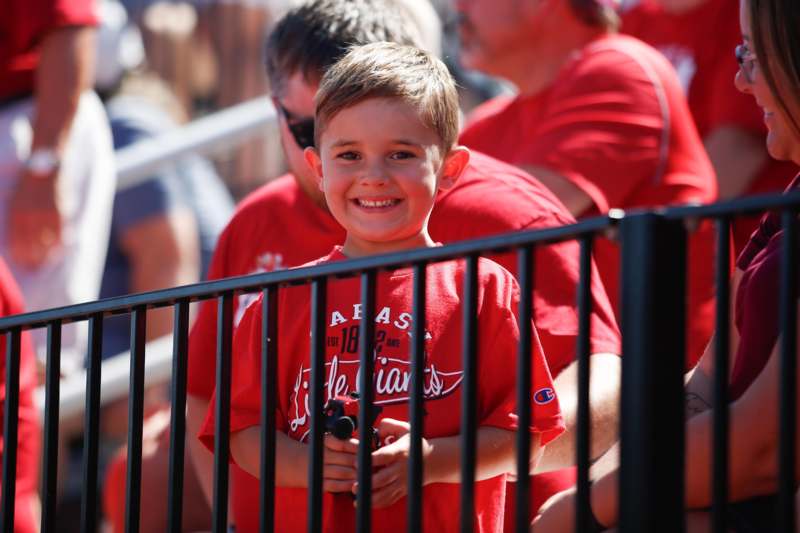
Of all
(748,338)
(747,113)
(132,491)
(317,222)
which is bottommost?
(132,491)

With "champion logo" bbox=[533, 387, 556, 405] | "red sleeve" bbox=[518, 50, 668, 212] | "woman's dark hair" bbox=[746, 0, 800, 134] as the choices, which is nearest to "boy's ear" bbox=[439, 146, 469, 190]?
"champion logo" bbox=[533, 387, 556, 405]

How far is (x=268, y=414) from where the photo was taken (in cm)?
229

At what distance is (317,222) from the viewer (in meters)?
3.30

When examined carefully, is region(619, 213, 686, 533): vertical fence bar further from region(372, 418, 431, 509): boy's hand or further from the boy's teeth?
the boy's teeth

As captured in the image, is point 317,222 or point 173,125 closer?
point 317,222

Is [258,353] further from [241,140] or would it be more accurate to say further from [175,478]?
[241,140]

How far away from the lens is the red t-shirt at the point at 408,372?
2.42 m

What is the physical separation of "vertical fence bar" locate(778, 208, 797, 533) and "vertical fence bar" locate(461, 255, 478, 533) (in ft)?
1.41

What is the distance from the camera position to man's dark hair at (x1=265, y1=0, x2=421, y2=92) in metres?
3.14

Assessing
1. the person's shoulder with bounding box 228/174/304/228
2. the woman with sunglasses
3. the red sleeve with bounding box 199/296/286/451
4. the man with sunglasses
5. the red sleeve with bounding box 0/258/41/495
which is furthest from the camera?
the red sleeve with bounding box 0/258/41/495

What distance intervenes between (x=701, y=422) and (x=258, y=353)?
2.57 feet

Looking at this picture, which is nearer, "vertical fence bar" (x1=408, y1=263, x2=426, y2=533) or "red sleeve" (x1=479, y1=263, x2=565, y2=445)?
"vertical fence bar" (x1=408, y1=263, x2=426, y2=533)

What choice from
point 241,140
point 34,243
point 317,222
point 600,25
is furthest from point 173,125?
point 317,222

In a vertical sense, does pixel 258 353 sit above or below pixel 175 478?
above
